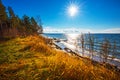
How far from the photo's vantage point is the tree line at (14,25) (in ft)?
107

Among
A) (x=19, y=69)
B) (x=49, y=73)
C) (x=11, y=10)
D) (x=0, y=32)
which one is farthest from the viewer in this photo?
(x=11, y=10)

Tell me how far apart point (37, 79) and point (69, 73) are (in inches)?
48.0

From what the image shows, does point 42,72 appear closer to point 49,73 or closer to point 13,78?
point 49,73

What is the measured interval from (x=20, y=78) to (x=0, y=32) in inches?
1200

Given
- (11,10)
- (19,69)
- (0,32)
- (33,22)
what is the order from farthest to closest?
(33,22)
(11,10)
(0,32)
(19,69)

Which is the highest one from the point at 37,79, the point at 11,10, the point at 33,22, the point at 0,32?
the point at 11,10

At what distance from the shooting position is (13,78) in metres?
4.24

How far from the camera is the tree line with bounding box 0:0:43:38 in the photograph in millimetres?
32594

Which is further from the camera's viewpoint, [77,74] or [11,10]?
[11,10]

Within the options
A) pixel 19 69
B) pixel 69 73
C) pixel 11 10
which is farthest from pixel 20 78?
pixel 11 10

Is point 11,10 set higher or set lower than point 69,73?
higher

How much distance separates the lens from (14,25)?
39125mm

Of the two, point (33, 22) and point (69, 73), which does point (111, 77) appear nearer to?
point (69, 73)

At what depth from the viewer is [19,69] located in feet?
16.7
